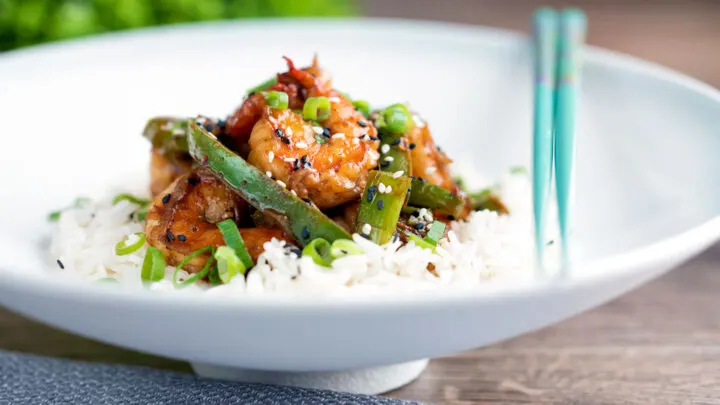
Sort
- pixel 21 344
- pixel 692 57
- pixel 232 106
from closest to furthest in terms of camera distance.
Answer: pixel 21 344 → pixel 232 106 → pixel 692 57

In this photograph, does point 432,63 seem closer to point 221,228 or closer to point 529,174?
point 529,174

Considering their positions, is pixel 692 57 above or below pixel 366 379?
above

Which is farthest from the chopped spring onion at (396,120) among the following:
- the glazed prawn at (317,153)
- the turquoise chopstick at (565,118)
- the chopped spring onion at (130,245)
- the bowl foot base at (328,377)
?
the chopped spring onion at (130,245)

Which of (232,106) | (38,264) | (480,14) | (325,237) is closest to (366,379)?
(325,237)

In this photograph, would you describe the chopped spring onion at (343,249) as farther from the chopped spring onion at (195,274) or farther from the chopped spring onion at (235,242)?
the chopped spring onion at (195,274)

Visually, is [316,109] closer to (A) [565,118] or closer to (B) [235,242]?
(B) [235,242]

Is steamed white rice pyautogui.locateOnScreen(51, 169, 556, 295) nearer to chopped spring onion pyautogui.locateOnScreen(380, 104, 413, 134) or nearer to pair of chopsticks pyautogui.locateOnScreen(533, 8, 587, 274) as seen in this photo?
pair of chopsticks pyautogui.locateOnScreen(533, 8, 587, 274)
